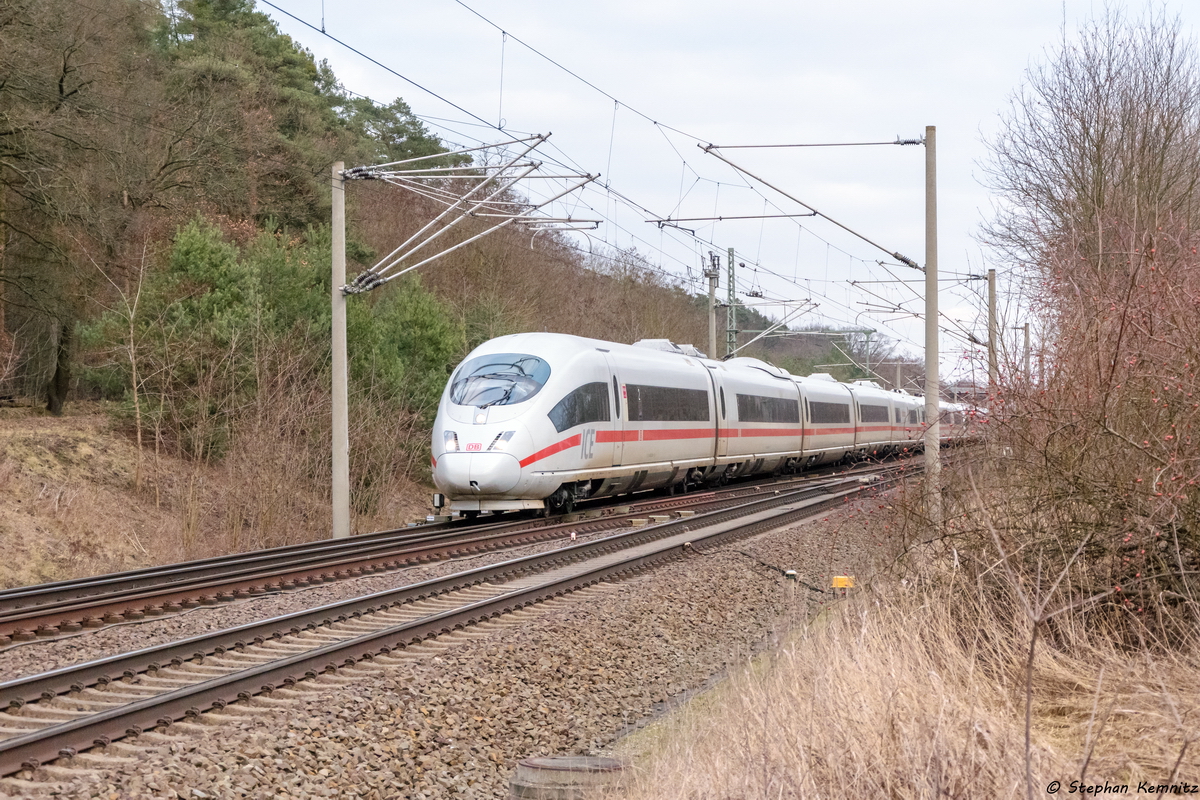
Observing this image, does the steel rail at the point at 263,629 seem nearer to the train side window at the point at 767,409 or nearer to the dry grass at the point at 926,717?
the dry grass at the point at 926,717

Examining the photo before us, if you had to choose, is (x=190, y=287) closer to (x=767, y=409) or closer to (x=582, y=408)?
(x=582, y=408)

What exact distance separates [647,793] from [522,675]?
2.78 meters

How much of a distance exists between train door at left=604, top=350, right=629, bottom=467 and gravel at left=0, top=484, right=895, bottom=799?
27.1 feet

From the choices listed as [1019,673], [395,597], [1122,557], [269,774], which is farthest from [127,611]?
[1122,557]

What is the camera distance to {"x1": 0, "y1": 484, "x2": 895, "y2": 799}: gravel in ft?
18.9

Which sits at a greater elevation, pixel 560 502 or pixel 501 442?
pixel 501 442

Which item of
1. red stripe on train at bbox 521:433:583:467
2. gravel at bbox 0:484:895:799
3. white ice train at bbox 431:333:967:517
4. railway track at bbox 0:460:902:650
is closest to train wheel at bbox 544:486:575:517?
white ice train at bbox 431:333:967:517

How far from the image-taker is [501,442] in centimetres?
1742

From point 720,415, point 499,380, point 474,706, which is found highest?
point 499,380

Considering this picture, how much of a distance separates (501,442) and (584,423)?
200 cm

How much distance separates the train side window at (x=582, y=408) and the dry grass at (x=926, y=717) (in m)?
10.4

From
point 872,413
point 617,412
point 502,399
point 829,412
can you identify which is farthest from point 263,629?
point 872,413

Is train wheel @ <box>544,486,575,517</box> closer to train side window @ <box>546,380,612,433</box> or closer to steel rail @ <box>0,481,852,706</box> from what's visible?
train side window @ <box>546,380,612,433</box>

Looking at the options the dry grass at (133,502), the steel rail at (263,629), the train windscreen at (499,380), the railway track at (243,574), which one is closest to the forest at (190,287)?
the dry grass at (133,502)
